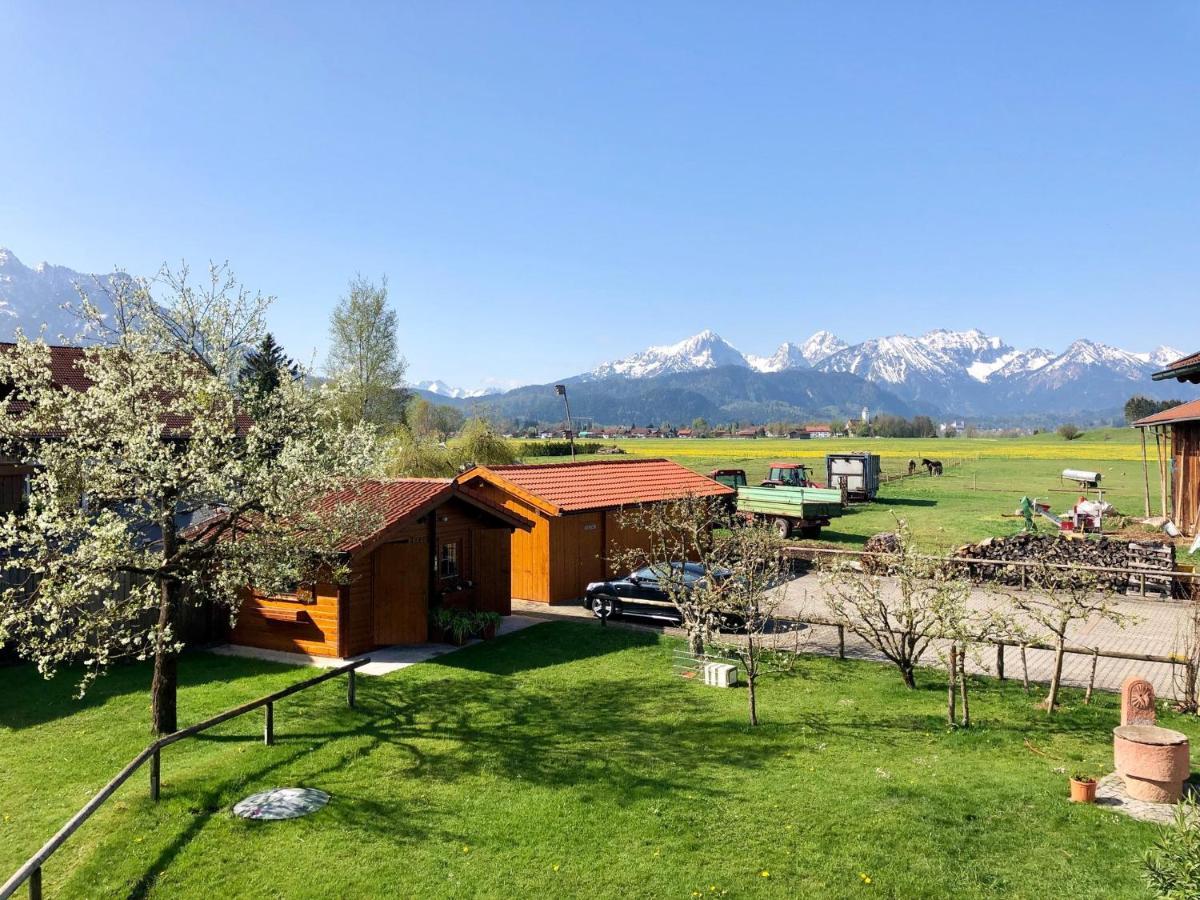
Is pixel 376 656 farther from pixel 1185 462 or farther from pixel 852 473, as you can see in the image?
pixel 852 473

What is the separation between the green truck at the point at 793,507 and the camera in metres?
33.9

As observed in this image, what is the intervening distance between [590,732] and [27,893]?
718cm

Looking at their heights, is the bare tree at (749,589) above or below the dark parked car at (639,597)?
above

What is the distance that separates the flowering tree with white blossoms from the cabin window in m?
5.61

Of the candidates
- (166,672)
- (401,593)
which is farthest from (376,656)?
(166,672)

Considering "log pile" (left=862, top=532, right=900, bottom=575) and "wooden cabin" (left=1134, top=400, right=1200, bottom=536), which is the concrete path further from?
"wooden cabin" (left=1134, top=400, right=1200, bottom=536)

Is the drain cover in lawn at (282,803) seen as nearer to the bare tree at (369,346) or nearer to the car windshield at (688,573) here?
the car windshield at (688,573)

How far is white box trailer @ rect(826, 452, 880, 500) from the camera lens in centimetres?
4753

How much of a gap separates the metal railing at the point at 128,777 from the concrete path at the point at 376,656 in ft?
4.40

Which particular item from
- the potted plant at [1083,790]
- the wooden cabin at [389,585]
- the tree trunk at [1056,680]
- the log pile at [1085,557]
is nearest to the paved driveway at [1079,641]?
the log pile at [1085,557]

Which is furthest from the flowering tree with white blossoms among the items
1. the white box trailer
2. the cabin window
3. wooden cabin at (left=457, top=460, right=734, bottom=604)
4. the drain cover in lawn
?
the white box trailer

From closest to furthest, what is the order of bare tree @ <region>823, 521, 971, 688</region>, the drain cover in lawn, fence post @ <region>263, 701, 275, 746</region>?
the drain cover in lawn
fence post @ <region>263, 701, 275, 746</region>
bare tree @ <region>823, 521, 971, 688</region>

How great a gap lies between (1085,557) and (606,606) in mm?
15644

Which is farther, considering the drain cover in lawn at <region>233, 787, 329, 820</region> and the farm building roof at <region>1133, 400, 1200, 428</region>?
the farm building roof at <region>1133, 400, 1200, 428</region>
